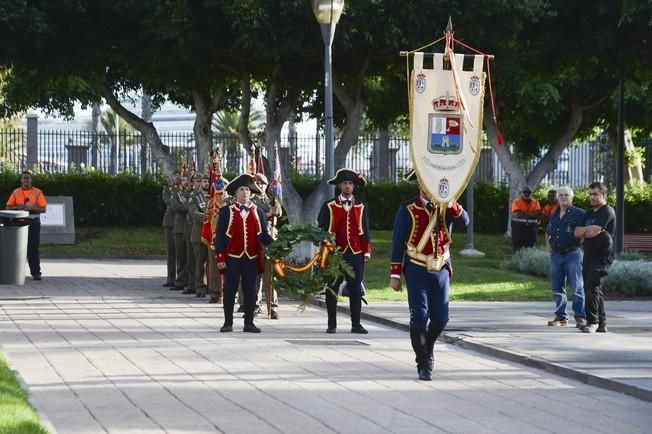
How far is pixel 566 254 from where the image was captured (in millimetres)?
16766

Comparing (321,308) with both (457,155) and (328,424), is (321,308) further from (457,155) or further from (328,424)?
(328,424)

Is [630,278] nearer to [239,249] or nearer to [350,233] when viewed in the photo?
[350,233]

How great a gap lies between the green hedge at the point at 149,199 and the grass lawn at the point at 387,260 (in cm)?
73

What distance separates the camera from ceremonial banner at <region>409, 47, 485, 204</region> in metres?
13.0

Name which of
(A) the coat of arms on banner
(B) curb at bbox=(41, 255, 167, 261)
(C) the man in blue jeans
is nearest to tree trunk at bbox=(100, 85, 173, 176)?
(B) curb at bbox=(41, 255, 167, 261)

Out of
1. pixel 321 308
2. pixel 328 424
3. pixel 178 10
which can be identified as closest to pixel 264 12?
pixel 178 10

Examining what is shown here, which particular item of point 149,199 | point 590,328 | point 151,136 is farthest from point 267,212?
point 149,199

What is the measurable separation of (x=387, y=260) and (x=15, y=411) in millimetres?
20868

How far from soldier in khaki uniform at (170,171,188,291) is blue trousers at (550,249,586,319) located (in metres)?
7.96

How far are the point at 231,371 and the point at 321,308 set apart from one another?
25.3 feet

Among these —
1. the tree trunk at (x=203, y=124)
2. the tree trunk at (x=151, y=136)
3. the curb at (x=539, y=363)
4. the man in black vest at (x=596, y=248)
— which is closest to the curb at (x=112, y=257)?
the tree trunk at (x=203, y=124)

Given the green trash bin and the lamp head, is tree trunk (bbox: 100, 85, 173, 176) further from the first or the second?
the lamp head

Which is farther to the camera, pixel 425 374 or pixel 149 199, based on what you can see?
pixel 149 199

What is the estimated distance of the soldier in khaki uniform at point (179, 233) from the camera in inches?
909
